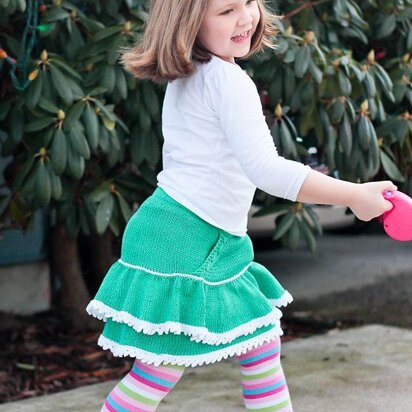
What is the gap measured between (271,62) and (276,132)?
0.32 meters

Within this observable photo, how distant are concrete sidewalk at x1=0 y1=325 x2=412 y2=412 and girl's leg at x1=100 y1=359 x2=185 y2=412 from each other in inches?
45.0

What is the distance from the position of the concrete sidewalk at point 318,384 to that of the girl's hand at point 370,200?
1508 mm

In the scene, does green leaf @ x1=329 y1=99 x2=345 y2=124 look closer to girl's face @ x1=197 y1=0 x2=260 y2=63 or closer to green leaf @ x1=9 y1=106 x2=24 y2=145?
green leaf @ x1=9 y1=106 x2=24 y2=145

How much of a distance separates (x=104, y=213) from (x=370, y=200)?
67.9 inches

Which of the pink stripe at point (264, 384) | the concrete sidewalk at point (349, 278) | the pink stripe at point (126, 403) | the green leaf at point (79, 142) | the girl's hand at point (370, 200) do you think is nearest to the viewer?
the girl's hand at point (370, 200)

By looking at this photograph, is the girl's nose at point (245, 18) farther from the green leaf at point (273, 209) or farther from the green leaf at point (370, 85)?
the green leaf at point (273, 209)

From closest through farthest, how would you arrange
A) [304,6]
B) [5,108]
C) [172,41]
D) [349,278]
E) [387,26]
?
[172,41], [5,108], [304,6], [387,26], [349,278]

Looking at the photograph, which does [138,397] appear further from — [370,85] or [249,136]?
[370,85]

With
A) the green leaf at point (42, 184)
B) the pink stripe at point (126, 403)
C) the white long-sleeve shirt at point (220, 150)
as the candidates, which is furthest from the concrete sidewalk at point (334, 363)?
the white long-sleeve shirt at point (220, 150)

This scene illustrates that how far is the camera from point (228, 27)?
2.71 metres

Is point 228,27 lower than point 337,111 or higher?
higher

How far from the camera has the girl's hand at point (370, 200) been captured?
2.56 m

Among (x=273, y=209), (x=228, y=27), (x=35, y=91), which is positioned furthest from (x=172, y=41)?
(x=273, y=209)

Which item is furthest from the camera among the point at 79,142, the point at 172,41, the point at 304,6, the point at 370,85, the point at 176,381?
the point at 304,6
